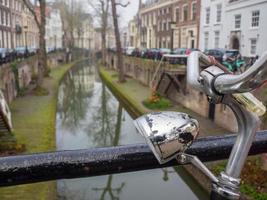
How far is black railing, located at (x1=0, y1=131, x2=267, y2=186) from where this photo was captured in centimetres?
104

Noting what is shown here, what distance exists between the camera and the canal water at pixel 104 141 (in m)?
9.22

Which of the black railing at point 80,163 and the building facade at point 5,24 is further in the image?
the building facade at point 5,24

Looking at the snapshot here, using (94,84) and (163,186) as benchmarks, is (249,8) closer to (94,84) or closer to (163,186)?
(94,84)

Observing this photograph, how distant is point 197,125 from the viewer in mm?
874

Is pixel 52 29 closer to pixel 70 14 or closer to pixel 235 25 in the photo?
pixel 70 14

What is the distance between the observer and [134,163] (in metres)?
1.16

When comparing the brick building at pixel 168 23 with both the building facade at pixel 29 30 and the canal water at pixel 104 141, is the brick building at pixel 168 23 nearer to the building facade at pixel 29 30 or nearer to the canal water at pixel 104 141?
the canal water at pixel 104 141

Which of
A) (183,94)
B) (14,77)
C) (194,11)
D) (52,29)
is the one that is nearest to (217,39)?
(194,11)

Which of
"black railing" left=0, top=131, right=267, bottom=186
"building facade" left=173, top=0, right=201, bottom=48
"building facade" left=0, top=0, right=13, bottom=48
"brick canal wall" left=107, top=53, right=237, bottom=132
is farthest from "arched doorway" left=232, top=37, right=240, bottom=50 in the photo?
"black railing" left=0, top=131, right=267, bottom=186

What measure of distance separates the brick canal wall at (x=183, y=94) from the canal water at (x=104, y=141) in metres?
2.47

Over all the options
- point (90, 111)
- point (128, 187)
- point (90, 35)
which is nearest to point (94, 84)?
point (90, 111)

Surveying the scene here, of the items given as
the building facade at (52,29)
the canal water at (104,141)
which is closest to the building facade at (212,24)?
the canal water at (104,141)

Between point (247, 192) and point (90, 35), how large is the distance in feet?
273

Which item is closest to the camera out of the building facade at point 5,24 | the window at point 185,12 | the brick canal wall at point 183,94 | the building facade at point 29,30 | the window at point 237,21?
the brick canal wall at point 183,94
